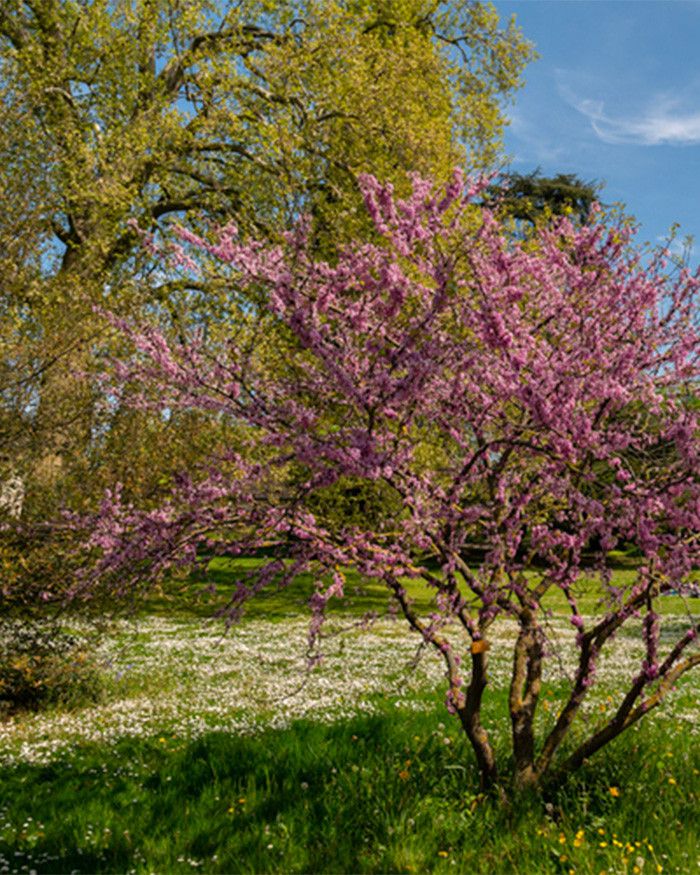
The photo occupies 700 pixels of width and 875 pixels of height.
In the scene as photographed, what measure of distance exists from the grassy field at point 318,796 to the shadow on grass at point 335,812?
0.02m

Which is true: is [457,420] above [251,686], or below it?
above

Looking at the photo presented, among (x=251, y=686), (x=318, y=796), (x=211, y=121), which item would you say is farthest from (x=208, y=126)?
(x=318, y=796)

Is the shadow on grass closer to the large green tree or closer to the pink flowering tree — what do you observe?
the pink flowering tree

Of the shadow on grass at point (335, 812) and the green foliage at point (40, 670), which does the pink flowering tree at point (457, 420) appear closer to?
the shadow on grass at point (335, 812)

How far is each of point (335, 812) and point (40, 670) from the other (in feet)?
19.0

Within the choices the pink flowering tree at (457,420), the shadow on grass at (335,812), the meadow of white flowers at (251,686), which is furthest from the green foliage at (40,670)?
the pink flowering tree at (457,420)

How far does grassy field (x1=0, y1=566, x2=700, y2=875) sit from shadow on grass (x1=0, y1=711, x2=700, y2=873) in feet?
0.05

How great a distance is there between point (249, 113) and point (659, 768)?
1838cm

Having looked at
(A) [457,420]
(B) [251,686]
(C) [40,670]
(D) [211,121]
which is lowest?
(B) [251,686]

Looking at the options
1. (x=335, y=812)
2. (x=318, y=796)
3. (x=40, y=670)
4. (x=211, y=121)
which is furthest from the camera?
(x=211, y=121)

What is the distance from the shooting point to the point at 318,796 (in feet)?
19.3

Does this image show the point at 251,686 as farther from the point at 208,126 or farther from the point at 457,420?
the point at 208,126

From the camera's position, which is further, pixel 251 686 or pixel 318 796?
pixel 251 686

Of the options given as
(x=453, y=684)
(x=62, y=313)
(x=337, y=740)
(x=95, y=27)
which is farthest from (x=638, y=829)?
(x=95, y=27)
